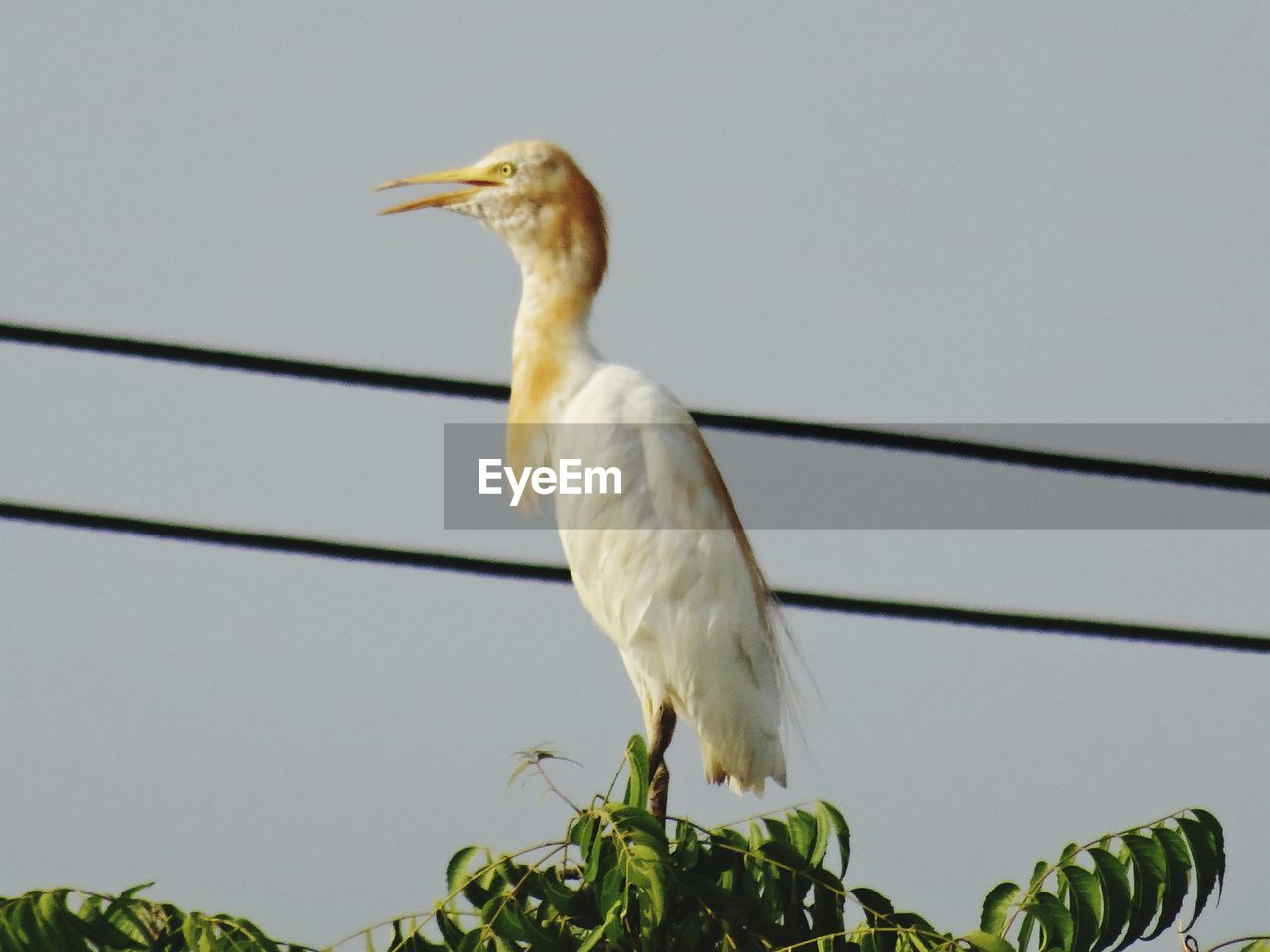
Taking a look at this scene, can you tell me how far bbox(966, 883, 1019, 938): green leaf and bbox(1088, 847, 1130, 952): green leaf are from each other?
15 cm

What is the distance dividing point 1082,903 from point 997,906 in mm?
145

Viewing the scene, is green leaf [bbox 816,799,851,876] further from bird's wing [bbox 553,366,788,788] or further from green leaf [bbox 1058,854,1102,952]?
bird's wing [bbox 553,366,788,788]

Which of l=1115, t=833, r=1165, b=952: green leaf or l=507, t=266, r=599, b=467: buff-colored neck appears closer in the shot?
l=1115, t=833, r=1165, b=952: green leaf

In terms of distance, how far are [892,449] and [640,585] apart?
92cm

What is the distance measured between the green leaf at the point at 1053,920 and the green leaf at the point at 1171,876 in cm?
22

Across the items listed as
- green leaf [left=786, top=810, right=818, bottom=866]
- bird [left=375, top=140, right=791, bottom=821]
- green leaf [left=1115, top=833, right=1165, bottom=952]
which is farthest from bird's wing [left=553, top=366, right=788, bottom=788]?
green leaf [left=1115, top=833, right=1165, bottom=952]

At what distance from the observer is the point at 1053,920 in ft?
11.8

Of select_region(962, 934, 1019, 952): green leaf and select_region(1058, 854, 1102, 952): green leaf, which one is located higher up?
select_region(1058, 854, 1102, 952): green leaf

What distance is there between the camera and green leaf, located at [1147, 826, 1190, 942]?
372 cm

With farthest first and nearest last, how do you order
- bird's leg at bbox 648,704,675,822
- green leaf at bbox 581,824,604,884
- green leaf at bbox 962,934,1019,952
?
bird's leg at bbox 648,704,675,822
green leaf at bbox 581,824,604,884
green leaf at bbox 962,934,1019,952

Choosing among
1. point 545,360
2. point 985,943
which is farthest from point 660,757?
point 985,943

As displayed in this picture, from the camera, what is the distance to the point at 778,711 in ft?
17.8

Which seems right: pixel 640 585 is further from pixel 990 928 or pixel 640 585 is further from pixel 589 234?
pixel 990 928

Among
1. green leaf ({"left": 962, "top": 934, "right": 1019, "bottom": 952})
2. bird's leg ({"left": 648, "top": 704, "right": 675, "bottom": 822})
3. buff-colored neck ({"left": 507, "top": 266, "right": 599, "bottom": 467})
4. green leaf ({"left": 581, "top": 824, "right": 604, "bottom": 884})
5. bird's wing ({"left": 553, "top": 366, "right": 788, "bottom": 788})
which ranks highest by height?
buff-colored neck ({"left": 507, "top": 266, "right": 599, "bottom": 467})
